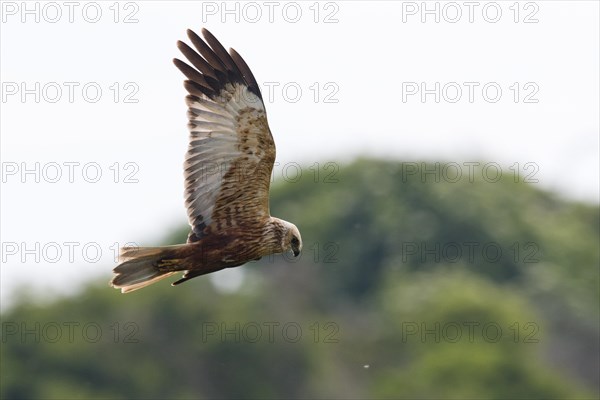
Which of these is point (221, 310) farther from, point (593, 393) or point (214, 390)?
point (593, 393)

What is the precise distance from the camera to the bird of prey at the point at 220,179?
1249cm

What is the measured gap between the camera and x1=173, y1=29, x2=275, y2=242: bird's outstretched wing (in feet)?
40.9

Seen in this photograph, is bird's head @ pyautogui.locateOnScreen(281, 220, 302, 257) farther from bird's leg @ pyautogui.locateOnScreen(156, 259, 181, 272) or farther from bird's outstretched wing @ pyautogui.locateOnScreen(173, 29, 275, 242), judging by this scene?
bird's leg @ pyautogui.locateOnScreen(156, 259, 181, 272)

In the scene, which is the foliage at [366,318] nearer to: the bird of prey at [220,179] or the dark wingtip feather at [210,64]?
the bird of prey at [220,179]

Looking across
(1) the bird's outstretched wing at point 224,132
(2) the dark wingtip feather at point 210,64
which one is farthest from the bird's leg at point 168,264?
(2) the dark wingtip feather at point 210,64

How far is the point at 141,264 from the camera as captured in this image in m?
12.5

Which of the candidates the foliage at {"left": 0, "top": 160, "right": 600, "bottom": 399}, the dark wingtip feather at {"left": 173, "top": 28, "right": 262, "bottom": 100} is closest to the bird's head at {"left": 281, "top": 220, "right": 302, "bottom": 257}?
the dark wingtip feather at {"left": 173, "top": 28, "right": 262, "bottom": 100}

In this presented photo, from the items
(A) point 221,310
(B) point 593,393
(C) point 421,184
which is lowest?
(B) point 593,393

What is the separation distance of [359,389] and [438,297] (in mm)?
10564

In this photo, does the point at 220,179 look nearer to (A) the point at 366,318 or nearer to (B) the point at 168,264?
(B) the point at 168,264

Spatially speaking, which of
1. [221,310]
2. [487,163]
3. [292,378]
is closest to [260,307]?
[221,310]

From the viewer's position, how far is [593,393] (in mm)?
51281

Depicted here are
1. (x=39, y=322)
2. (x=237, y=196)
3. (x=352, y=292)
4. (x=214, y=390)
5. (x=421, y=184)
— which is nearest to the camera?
(x=237, y=196)

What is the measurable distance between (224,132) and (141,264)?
4.83 ft
